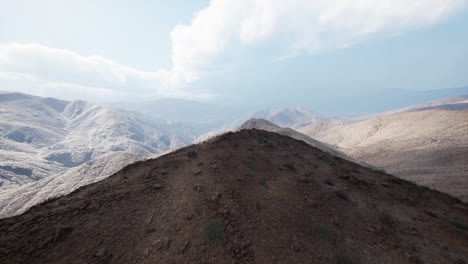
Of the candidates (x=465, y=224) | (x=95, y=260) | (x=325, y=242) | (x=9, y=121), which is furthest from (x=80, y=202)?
(x=9, y=121)

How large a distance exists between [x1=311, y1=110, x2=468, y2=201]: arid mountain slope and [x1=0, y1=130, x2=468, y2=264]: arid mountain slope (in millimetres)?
12822

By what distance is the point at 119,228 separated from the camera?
6301 mm

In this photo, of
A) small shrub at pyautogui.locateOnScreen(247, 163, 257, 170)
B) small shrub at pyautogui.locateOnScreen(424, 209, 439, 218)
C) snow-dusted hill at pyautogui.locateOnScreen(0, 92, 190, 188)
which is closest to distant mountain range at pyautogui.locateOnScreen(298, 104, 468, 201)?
small shrub at pyautogui.locateOnScreen(424, 209, 439, 218)

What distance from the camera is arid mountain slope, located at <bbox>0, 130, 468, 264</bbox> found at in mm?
5582

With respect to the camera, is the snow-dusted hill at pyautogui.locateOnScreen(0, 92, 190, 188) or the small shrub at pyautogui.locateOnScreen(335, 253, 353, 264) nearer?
the small shrub at pyautogui.locateOnScreen(335, 253, 353, 264)

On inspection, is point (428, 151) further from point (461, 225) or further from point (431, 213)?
point (461, 225)

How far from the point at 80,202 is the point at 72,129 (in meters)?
230

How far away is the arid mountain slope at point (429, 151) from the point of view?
818 inches

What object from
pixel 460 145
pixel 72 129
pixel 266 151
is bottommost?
pixel 72 129

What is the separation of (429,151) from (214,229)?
43013 mm

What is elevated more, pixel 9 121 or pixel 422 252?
pixel 422 252

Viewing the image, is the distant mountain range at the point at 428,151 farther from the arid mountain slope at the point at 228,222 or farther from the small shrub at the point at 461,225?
the arid mountain slope at the point at 228,222

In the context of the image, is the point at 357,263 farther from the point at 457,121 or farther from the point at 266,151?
the point at 457,121

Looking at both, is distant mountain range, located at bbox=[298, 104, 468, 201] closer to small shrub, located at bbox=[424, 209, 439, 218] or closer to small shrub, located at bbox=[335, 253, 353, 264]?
small shrub, located at bbox=[424, 209, 439, 218]
